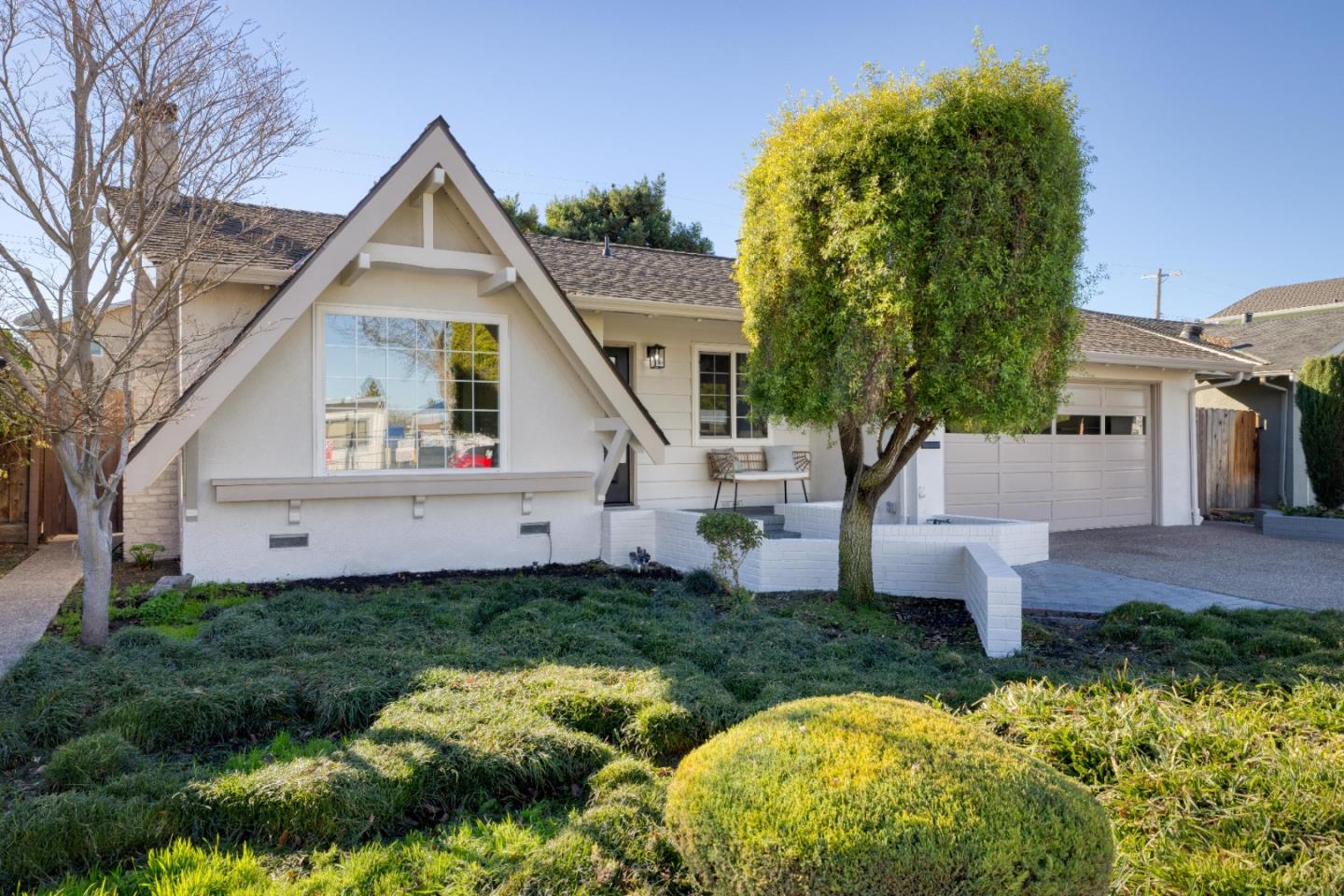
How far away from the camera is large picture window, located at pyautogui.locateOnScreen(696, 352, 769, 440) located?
463 inches

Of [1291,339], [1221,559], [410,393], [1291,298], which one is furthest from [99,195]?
[1291,298]

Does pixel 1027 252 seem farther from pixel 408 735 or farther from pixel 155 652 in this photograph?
pixel 155 652

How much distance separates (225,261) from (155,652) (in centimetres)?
326

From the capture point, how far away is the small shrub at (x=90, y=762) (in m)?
3.46

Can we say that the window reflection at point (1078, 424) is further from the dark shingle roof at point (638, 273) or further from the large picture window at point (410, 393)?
the large picture window at point (410, 393)

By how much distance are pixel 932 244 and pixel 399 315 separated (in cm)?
526

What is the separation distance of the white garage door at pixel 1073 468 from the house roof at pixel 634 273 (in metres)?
1.01

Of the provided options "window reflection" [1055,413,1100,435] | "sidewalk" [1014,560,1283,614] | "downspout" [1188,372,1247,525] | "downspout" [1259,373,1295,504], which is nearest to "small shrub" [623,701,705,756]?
"sidewalk" [1014,560,1283,614]

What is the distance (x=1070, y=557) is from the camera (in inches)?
418

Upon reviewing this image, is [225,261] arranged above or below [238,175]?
below

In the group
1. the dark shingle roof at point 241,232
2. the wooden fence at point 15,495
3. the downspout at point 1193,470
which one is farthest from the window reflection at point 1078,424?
the wooden fence at point 15,495

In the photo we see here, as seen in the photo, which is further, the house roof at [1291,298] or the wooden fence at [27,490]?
the house roof at [1291,298]

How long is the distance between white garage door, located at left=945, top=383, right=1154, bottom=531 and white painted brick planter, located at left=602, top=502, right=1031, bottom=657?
2649mm

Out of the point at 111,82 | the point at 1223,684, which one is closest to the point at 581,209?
the point at 111,82
